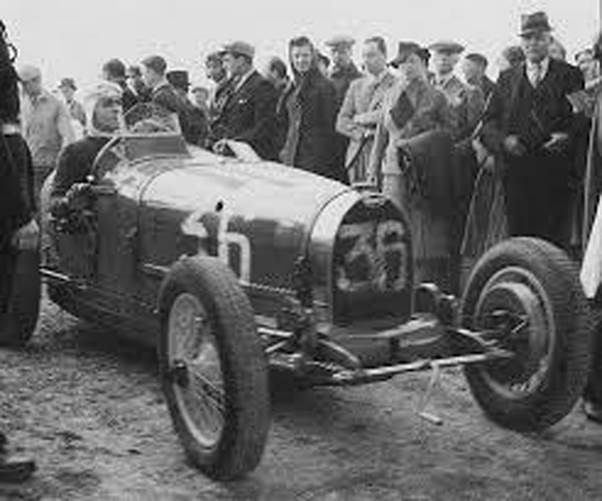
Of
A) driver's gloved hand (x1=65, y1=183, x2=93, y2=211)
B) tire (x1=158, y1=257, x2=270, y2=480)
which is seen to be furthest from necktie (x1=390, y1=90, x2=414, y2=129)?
tire (x1=158, y1=257, x2=270, y2=480)

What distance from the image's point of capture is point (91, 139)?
265 inches

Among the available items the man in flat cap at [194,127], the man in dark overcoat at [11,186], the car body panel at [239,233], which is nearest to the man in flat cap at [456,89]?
the man in flat cap at [194,127]

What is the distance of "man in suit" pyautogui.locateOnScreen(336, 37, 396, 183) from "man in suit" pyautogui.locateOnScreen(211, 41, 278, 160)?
0.53m

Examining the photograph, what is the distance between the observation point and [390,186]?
8.11 m

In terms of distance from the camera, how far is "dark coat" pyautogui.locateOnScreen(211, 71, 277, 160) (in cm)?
879

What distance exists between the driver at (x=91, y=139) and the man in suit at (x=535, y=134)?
7.67 ft

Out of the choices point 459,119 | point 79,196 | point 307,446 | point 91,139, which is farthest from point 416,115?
point 307,446

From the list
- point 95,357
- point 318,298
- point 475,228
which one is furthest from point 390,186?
point 318,298

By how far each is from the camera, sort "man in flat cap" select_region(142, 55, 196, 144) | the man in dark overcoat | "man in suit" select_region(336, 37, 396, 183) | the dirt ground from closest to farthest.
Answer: the dirt ground, the man in dark overcoat, "man in flat cap" select_region(142, 55, 196, 144), "man in suit" select_region(336, 37, 396, 183)

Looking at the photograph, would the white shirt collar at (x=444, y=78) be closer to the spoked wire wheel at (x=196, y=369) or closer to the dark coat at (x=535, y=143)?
the dark coat at (x=535, y=143)

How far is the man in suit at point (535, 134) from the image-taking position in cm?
712

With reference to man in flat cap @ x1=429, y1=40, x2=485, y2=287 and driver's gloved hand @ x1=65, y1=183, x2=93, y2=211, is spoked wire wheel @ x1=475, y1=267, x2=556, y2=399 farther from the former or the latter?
man in flat cap @ x1=429, y1=40, x2=485, y2=287

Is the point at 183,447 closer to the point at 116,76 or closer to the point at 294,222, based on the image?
the point at 294,222

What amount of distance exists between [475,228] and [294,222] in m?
2.93
